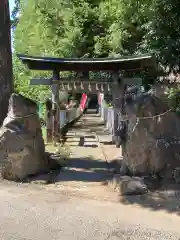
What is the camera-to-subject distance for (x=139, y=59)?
43.6 feet

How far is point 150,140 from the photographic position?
7.84 metres

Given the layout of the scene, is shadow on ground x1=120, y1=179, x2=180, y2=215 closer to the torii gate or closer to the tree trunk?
the tree trunk

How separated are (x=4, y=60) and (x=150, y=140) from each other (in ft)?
13.7

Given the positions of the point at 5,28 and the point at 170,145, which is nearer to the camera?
the point at 170,145

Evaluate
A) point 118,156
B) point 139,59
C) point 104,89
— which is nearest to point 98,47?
point 104,89

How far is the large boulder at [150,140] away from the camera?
25.7 feet

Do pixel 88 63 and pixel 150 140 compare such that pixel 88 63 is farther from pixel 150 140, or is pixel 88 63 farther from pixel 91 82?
pixel 150 140

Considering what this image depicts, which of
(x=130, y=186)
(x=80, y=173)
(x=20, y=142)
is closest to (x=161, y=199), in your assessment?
(x=130, y=186)

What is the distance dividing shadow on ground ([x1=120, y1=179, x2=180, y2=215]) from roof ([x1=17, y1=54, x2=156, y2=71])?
6.55 metres

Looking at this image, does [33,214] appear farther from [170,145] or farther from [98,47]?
[98,47]

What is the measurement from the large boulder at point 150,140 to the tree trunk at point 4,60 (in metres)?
3.29

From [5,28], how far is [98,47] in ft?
40.3

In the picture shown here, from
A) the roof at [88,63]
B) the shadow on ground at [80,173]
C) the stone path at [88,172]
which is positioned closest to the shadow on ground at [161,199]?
the stone path at [88,172]

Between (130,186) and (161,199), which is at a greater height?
(130,186)
